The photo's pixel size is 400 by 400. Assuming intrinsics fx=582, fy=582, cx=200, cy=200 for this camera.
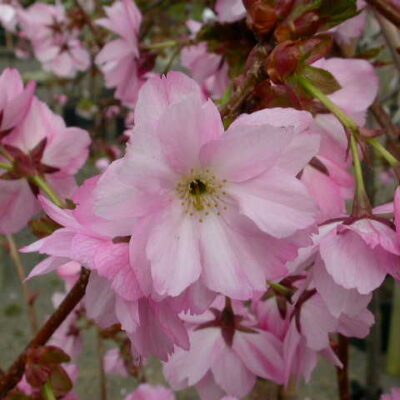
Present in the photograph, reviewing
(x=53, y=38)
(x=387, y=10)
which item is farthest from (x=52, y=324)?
(x=53, y=38)

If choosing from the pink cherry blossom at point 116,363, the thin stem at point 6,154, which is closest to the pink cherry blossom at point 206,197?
the thin stem at point 6,154

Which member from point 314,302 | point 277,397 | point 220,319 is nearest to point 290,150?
point 314,302

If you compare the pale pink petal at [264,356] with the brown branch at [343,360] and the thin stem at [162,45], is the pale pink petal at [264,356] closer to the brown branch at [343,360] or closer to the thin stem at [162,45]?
the brown branch at [343,360]

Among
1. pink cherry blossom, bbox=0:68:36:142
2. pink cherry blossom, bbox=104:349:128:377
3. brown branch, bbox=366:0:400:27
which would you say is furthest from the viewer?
pink cherry blossom, bbox=104:349:128:377

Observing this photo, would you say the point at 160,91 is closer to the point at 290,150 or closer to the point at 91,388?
the point at 290,150

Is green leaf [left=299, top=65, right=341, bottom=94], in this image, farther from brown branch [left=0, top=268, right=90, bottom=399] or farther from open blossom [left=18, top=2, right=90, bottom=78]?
open blossom [left=18, top=2, right=90, bottom=78]

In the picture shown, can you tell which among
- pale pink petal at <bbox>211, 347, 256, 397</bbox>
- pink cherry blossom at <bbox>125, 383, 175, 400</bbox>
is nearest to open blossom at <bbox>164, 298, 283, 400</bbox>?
pale pink petal at <bbox>211, 347, 256, 397</bbox>
